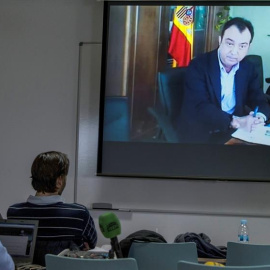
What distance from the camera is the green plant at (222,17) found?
A: 4.39 m

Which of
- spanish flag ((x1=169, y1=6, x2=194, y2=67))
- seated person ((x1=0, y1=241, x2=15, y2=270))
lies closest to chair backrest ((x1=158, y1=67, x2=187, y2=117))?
spanish flag ((x1=169, y1=6, x2=194, y2=67))

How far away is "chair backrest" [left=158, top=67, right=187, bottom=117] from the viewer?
174 inches

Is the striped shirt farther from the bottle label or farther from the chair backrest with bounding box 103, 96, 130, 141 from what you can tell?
the bottle label

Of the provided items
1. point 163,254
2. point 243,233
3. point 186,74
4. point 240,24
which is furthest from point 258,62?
point 163,254

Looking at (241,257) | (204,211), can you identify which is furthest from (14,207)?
(204,211)

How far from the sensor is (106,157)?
14.6 feet

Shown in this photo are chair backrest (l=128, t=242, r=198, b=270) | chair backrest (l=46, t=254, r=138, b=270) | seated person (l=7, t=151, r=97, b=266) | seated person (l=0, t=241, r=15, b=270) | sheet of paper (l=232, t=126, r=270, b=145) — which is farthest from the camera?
sheet of paper (l=232, t=126, r=270, b=145)

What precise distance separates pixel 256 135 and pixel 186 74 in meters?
0.85

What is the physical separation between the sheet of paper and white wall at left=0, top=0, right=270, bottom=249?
70 centimetres

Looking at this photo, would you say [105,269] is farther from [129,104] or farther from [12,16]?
[12,16]

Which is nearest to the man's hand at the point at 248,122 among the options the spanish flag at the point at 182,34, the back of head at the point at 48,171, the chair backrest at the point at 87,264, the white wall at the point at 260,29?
the white wall at the point at 260,29

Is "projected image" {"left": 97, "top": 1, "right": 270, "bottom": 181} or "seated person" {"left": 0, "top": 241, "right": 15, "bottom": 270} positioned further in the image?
"projected image" {"left": 97, "top": 1, "right": 270, "bottom": 181}

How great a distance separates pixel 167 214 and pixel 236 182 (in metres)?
0.71

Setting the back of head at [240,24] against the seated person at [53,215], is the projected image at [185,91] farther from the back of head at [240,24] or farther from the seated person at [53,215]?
the seated person at [53,215]
